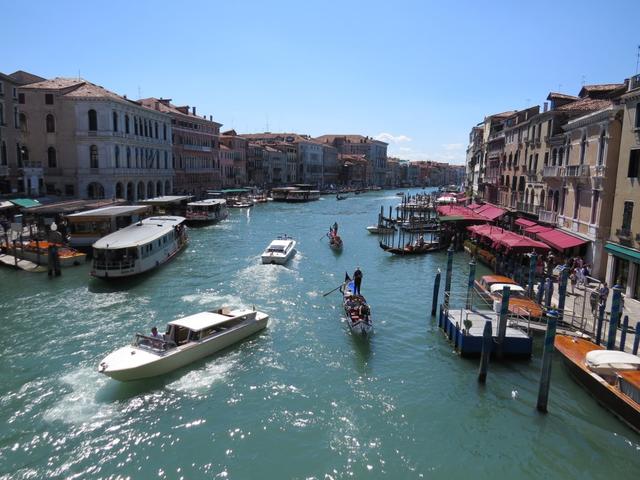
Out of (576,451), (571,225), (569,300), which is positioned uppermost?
(571,225)

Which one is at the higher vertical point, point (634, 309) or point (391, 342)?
point (634, 309)

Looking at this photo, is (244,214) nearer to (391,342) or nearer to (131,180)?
(131,180)

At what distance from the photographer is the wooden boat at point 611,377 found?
1204 centimetres

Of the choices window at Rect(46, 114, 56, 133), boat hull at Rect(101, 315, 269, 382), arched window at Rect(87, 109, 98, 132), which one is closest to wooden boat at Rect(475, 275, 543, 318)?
boat hull at Rect(101, 315, 269, 382)

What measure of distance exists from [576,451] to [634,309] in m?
9.40

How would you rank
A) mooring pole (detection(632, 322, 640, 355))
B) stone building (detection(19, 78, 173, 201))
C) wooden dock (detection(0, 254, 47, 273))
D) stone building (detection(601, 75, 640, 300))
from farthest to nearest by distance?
1. stone building (detection(19, 78, 173, 201))
2. wooden dock (detection(0, 254, 47, 273))
3. stone building (detection(601, 75, 640, 300))
4. mooring pole (detection(632, 322, 640, 355))

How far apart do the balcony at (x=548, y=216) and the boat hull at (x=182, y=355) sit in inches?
802

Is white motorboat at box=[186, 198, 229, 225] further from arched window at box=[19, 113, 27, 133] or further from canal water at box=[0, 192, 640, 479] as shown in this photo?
canal water at box=[0, 192, 640, 479]

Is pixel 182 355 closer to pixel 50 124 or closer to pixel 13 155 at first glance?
pixel 13 155

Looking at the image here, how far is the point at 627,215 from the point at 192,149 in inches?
2435

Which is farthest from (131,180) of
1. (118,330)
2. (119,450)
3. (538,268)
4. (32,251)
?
(119,450)

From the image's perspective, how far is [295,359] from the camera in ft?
51.7

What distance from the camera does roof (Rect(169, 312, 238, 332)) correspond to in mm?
15523

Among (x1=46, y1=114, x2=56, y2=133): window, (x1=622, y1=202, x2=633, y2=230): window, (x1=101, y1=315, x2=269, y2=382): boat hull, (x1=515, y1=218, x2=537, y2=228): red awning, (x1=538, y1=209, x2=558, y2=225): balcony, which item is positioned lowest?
(x1=101, y1=315, x2=269, y2=382): boat hull
